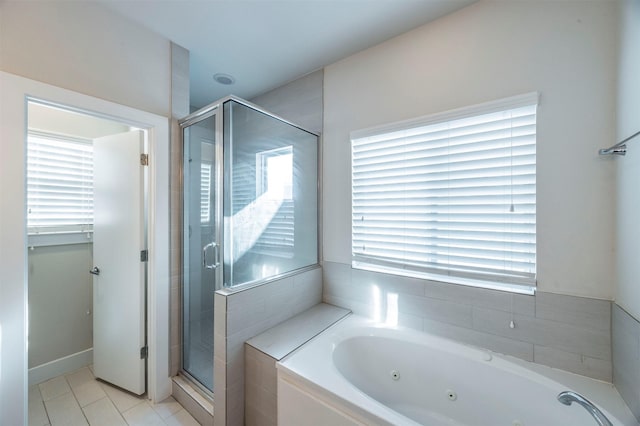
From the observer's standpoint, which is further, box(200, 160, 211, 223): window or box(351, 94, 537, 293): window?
box(200, 160, 211, 223): window

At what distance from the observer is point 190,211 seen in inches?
77.7

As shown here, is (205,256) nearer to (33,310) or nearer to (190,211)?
(190,211)

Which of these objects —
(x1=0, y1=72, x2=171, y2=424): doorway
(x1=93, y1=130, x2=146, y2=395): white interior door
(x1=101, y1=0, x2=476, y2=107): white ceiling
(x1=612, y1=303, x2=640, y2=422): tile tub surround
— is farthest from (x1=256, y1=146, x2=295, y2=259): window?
(x1=612, y1=303, x2=640, y2=422): tile tub surround

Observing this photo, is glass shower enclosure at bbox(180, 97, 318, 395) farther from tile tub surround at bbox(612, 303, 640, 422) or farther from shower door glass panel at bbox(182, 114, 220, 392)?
tile tub surround at bbox(612, 303, 640, 422)

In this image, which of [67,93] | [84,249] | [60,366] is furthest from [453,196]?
[60,366]

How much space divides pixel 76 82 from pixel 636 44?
9.38 feet

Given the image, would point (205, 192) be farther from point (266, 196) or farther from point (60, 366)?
point (60, 366)

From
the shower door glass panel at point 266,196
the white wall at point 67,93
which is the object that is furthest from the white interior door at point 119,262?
the shower door glass panel at point 266,196

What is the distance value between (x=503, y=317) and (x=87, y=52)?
302 cm

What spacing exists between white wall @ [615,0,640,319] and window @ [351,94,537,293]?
31cm

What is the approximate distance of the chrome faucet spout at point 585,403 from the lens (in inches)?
38.2

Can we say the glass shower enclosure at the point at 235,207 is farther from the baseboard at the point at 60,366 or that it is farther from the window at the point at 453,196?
the baseboard at the point at 60,366

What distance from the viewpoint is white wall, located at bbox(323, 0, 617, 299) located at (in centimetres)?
121

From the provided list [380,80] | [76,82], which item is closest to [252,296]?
[76,82]
